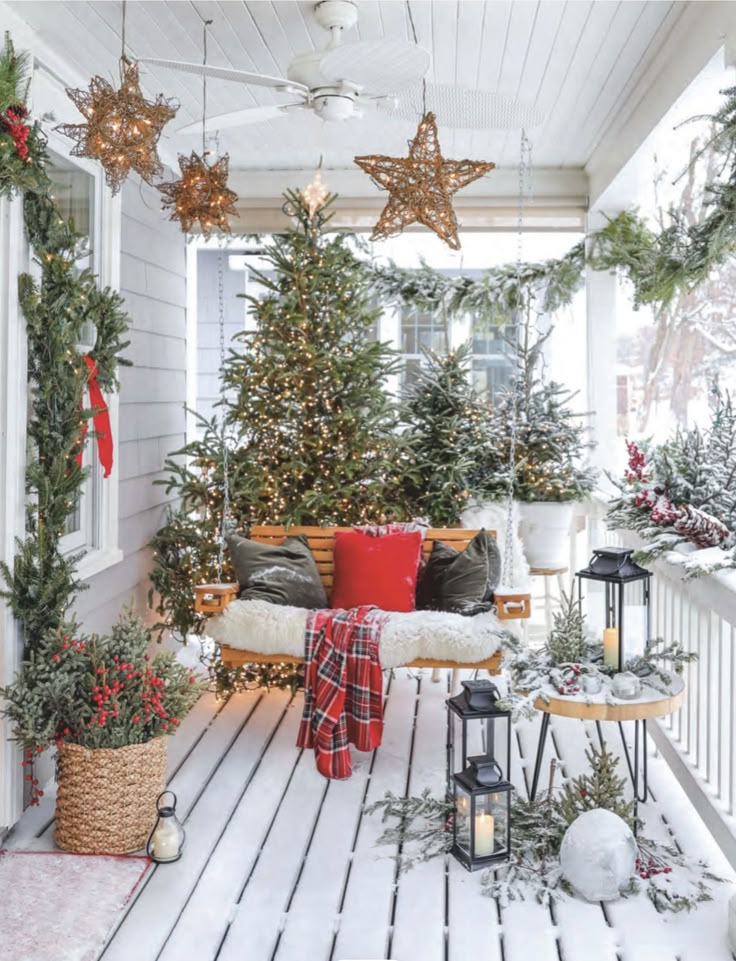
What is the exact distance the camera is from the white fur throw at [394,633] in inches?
160

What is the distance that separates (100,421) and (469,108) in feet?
6.37

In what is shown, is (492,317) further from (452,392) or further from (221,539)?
(221,539)

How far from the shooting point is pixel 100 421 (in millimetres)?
4094

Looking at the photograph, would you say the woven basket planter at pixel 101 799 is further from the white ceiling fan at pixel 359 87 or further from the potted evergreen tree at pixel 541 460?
the potted evergreen tree at pixel 541 460

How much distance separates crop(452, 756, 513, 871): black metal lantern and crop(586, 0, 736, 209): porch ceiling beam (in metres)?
2.44

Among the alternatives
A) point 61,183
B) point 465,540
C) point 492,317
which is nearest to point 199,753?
point 465,540

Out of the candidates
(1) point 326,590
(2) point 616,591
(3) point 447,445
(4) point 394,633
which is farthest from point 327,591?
(2) point 616,591

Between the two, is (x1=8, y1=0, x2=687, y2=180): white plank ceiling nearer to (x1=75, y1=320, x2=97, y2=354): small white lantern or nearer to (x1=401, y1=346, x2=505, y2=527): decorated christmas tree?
(x1=75, y1=320, x2=97, y2=354): small white lantern

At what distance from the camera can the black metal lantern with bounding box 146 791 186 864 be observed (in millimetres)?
3182

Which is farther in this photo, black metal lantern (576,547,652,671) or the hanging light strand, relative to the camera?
black metal lantern (576,547,652,671)

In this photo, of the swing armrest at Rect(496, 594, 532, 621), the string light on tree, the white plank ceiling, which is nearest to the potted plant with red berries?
the swing armrest at Rect(496, 594, 532, 621)

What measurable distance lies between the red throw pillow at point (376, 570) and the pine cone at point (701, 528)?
1.45 metres

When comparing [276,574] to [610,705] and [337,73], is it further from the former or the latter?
[337,73]

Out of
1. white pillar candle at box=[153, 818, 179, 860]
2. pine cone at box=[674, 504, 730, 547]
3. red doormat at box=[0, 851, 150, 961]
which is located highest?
pine cone at box=[674, 504, 730, 547]
